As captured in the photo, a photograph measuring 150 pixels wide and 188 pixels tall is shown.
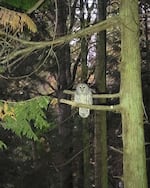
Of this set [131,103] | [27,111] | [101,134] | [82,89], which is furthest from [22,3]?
[101,134]

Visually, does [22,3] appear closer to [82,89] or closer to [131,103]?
[82,89]

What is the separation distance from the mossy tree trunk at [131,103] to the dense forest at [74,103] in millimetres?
11

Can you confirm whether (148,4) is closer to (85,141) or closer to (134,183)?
(85,141)

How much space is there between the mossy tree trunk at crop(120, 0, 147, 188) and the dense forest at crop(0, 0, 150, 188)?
1 cm

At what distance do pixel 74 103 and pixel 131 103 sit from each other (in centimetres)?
64

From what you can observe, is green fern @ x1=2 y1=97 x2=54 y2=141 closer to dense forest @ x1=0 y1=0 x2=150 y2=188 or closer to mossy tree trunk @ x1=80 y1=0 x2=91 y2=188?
dense forest @ x1=0 y1=0 x2=150 y2=188

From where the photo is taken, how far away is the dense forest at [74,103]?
4.66 metres

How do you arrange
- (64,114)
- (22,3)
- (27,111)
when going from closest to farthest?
(22,3)
(27,111)
(64,114)

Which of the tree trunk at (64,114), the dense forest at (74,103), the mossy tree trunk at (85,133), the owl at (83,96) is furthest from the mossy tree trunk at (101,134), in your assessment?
the owl at (83,96)

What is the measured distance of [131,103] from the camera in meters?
4.59

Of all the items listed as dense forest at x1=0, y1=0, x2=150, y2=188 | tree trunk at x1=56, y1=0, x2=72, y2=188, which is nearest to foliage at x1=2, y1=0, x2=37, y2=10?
dense forest at x1=0, y1=0, x2=150, y2=188

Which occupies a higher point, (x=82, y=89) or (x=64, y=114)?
(x=82, y=89)

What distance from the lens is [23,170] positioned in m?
12.8

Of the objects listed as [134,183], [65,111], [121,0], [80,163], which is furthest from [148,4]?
[134,183]
